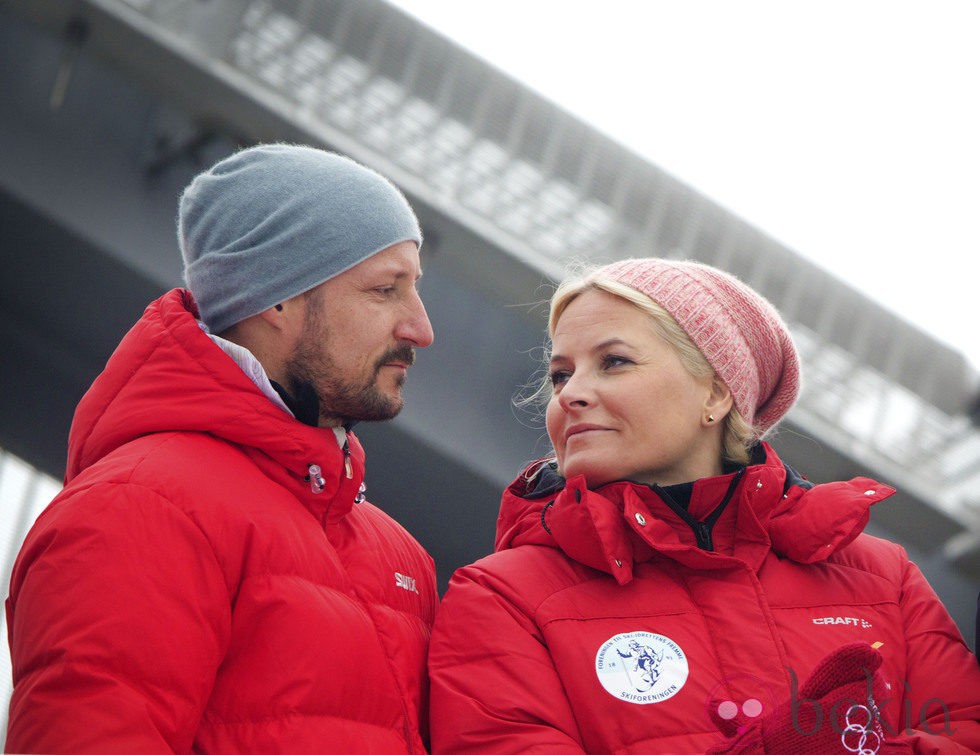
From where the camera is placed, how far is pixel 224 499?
84.8 inches

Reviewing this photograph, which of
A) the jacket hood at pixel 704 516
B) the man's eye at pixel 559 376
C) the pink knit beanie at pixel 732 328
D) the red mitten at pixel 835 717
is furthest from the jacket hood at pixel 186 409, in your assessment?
the red mitten at pixel 835 717

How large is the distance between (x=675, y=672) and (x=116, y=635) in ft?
3.41

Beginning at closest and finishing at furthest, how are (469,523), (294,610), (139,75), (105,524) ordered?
(105,524) → (294,610) → (139,75) → (469,523)

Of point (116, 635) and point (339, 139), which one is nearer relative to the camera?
point (116, 635)

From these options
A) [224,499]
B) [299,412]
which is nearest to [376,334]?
[299,412]

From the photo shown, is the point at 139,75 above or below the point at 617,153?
below

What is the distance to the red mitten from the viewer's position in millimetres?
1901

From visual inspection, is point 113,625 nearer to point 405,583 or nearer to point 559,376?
point 405,583

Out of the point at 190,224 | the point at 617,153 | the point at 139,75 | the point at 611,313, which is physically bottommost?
the point at 139,75

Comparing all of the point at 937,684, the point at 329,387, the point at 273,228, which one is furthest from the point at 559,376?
the point at 937,684

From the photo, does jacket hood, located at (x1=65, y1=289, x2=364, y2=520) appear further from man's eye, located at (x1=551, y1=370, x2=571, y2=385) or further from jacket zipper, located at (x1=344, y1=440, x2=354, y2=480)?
man's eye, located at (x1=551, y1=370, x2=571, y2=385)

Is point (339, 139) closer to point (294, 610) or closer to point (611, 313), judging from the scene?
point (611, 313)

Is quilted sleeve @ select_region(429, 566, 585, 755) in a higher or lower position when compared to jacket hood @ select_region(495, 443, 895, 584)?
lower

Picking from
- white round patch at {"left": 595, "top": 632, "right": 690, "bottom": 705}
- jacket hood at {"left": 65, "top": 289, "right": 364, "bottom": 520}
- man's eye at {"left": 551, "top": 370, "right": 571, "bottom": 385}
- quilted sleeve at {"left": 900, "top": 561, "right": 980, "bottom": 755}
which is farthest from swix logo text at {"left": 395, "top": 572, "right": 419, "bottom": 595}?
quilted sleeve at {"left": 900, "top": 561, "right": 980, "bottom": 755}
